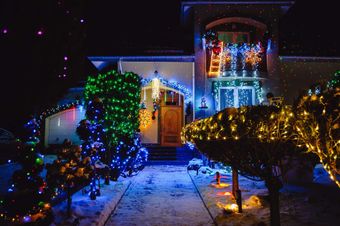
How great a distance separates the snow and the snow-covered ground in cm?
236

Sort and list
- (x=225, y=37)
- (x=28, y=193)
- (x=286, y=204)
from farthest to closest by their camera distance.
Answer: (x=225, y=37)
(x=286, y=204)
(x=28, y=193)

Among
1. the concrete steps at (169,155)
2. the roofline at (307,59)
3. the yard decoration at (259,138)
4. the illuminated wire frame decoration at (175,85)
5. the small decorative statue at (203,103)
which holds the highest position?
the roofline at (307,59)

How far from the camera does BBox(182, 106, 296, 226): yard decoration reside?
4.80m

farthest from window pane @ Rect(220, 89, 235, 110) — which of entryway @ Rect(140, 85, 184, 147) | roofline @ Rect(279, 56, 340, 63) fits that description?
roofline @ Rect(279, 56, 340, 63)

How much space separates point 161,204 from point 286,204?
10.1ft

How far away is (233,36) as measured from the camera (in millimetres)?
18547

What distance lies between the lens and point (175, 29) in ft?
69.8

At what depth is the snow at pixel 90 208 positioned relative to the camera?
6867 mm

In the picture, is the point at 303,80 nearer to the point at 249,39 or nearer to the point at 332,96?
the point at 249,39

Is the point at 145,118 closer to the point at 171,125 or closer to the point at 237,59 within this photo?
the point at 171,125

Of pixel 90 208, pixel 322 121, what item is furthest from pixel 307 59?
pixel 322 121

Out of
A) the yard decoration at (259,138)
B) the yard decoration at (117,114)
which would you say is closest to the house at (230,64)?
the yard decoration at (117,114)

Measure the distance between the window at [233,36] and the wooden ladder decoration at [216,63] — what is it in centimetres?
152

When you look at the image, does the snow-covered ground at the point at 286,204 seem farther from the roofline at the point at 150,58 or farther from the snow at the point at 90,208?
the roofline at the point at 150,58
